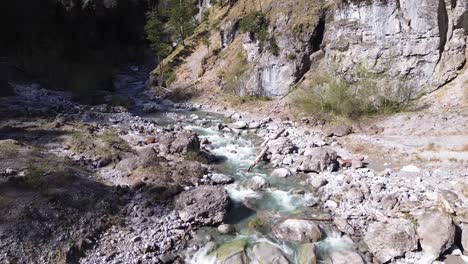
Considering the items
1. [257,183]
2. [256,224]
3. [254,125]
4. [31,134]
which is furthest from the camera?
[254,125]

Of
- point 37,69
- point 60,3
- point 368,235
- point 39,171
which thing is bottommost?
point 368,235

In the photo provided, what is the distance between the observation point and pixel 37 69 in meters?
44.5

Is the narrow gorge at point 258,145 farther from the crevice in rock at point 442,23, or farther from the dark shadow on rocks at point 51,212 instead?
the crevice in rock at point 442,23

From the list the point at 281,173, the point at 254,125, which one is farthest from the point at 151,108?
the point at 281,173

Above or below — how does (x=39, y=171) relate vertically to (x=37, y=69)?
below

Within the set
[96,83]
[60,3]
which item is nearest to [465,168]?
[96,83]

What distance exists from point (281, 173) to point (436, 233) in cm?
A: 822

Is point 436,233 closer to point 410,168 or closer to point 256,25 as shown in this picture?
point 410,168

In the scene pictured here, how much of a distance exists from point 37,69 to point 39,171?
101 ft

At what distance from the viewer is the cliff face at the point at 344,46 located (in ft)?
92.2

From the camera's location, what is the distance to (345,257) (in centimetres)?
1409

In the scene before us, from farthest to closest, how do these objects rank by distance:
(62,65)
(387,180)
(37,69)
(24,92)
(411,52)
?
1. (62,65)
2. (37,69)
3. (24,92)
4. (411,52)
5. (387,180)

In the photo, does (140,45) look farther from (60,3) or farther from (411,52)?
(411,52)

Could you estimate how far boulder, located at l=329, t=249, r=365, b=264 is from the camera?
13.9 meters
